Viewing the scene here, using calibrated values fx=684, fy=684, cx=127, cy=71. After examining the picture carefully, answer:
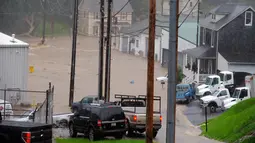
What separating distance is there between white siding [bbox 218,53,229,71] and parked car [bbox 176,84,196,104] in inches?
314

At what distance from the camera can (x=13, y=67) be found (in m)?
Answer: 41.6

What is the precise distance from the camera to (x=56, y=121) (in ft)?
104

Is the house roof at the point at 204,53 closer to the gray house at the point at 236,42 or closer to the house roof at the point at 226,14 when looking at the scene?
the gray house at the point at 236,42

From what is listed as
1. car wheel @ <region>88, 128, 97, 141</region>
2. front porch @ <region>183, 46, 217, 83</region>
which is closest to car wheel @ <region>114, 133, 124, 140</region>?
car wheel @ <region>88, 128, 97, 141</region>

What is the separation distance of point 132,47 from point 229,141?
74963 mm

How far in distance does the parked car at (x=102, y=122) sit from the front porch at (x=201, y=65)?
3456 centimetres

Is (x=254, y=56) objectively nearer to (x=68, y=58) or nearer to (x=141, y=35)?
(x=68, y=58)

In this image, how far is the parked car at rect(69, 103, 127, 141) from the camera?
2639 cm

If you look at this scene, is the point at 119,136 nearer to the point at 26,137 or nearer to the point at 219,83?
the point at 26,137

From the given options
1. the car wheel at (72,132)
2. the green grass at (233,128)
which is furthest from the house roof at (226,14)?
the car wheel at (72,132)

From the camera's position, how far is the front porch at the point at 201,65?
6131cm

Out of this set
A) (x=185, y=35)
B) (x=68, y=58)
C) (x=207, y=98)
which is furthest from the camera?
(x=68, y=58)

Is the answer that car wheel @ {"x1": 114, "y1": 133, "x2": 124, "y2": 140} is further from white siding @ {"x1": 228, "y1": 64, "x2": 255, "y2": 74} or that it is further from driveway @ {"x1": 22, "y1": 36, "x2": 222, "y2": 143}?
white siding @ {"x1": 228, "y1": 64, "x2": 255, "y2": 74}

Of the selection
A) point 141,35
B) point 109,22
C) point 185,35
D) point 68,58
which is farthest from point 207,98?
Answer: point 141,35
